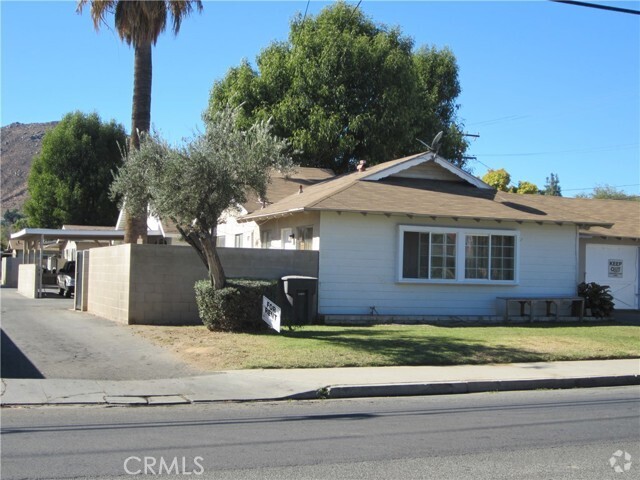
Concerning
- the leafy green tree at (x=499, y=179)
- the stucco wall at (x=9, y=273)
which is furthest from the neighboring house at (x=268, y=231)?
the leafy green tree at (x=499, y=179)

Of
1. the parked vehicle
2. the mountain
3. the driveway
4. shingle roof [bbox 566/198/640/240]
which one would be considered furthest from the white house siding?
the mountain

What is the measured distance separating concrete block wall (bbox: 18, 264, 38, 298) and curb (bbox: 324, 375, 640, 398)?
21582 millimetres

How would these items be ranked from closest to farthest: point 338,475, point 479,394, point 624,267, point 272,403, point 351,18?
point 338,475 → point 272,403 → point 479,394 → point 624,267 → point 351,18

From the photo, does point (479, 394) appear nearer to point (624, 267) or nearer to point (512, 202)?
point (512, 202)

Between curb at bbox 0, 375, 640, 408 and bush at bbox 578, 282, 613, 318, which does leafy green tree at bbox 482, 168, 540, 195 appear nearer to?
bush at bbox 578, 282, 613, 318

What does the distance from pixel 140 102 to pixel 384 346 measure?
11.0 metres

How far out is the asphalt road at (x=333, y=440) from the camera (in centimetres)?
637

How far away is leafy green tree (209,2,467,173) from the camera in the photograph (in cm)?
3253

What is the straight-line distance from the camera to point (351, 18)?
1403 inches

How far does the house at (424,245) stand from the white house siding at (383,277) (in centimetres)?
3

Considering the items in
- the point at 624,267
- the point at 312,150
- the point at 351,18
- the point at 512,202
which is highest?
the point at 351,18

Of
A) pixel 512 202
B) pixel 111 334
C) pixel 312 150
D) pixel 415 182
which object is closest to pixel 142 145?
pixel 111 334

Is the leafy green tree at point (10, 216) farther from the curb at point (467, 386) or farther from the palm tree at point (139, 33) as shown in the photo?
the curb at point (467, 386)

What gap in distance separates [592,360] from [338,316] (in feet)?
21.9
